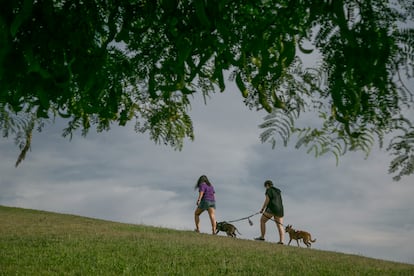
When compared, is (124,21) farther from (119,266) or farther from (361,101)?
(119,266)

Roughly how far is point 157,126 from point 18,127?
1.44 m

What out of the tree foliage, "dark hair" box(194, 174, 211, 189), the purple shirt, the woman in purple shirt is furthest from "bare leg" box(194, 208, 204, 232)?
the tree foliage

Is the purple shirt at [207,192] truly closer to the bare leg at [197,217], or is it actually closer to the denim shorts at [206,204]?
the denim shorts at [206,204]

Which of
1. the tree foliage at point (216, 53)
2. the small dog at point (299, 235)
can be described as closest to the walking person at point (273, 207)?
the small dog at point (299, 235)

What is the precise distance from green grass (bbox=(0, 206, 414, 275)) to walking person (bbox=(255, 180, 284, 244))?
1.96 meters

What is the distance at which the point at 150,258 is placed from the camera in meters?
10.9

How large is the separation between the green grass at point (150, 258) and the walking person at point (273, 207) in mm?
1957

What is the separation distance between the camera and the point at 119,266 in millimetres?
10125

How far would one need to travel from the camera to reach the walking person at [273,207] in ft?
51.5

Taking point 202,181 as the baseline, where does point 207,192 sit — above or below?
below

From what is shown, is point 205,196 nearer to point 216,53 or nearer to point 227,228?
point 227,228

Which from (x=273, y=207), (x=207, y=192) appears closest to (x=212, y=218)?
(x=207, y=192)

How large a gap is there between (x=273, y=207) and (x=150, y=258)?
19.0 feet

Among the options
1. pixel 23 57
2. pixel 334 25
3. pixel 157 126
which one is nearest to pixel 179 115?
pixel 157 126
